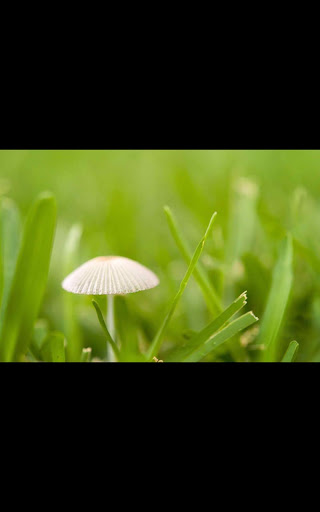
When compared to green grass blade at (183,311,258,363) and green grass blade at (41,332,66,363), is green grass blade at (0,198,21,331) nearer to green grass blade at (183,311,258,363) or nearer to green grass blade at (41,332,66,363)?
green grass blade at (41,332,66,363)

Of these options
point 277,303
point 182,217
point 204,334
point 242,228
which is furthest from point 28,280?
point 182,217

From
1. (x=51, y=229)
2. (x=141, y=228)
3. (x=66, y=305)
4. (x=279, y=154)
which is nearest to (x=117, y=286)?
(x=51, y=229)

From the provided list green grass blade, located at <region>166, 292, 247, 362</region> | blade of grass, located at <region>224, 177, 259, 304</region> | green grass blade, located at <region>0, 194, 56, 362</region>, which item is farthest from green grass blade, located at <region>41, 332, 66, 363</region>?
blade of grass, located at <region>224, 177, 259, 304</region>

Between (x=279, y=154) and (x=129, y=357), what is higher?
(x=279, y=154)
